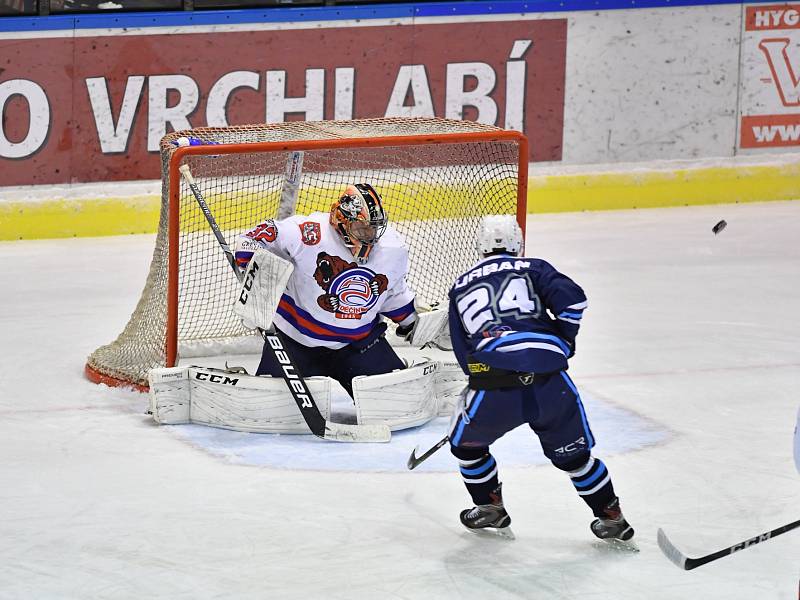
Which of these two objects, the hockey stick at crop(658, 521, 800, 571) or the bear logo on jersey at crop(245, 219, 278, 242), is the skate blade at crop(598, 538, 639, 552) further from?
the bear logo on jersey at crop(245, 219, 278, 242)

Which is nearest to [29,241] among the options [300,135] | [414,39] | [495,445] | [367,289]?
[414,39]

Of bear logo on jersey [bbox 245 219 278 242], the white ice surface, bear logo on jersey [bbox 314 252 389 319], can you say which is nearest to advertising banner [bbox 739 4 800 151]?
the white ice surface

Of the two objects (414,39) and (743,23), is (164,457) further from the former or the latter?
(743,23)

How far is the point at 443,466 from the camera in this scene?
14.8 feet

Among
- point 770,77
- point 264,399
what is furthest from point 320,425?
point 770,77

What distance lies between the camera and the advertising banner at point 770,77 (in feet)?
29.6

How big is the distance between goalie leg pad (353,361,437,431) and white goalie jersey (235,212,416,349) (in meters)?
0.22

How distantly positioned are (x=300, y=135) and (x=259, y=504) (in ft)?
5.62

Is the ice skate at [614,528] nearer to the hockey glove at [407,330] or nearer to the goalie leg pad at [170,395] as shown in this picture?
the hockey glove at [407,330]

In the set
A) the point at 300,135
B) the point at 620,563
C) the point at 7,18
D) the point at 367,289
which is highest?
the point at 7,18

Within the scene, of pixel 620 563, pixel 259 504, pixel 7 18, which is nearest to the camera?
pixel 620 563

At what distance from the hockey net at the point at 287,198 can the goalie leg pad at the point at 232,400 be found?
0.24m

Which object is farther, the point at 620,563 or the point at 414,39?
the point at 414,39

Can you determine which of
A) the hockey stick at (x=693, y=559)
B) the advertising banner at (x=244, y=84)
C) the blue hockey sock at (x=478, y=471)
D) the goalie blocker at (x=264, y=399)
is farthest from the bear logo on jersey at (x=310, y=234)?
Answer: the advertising banner at (x=244, y=84)
